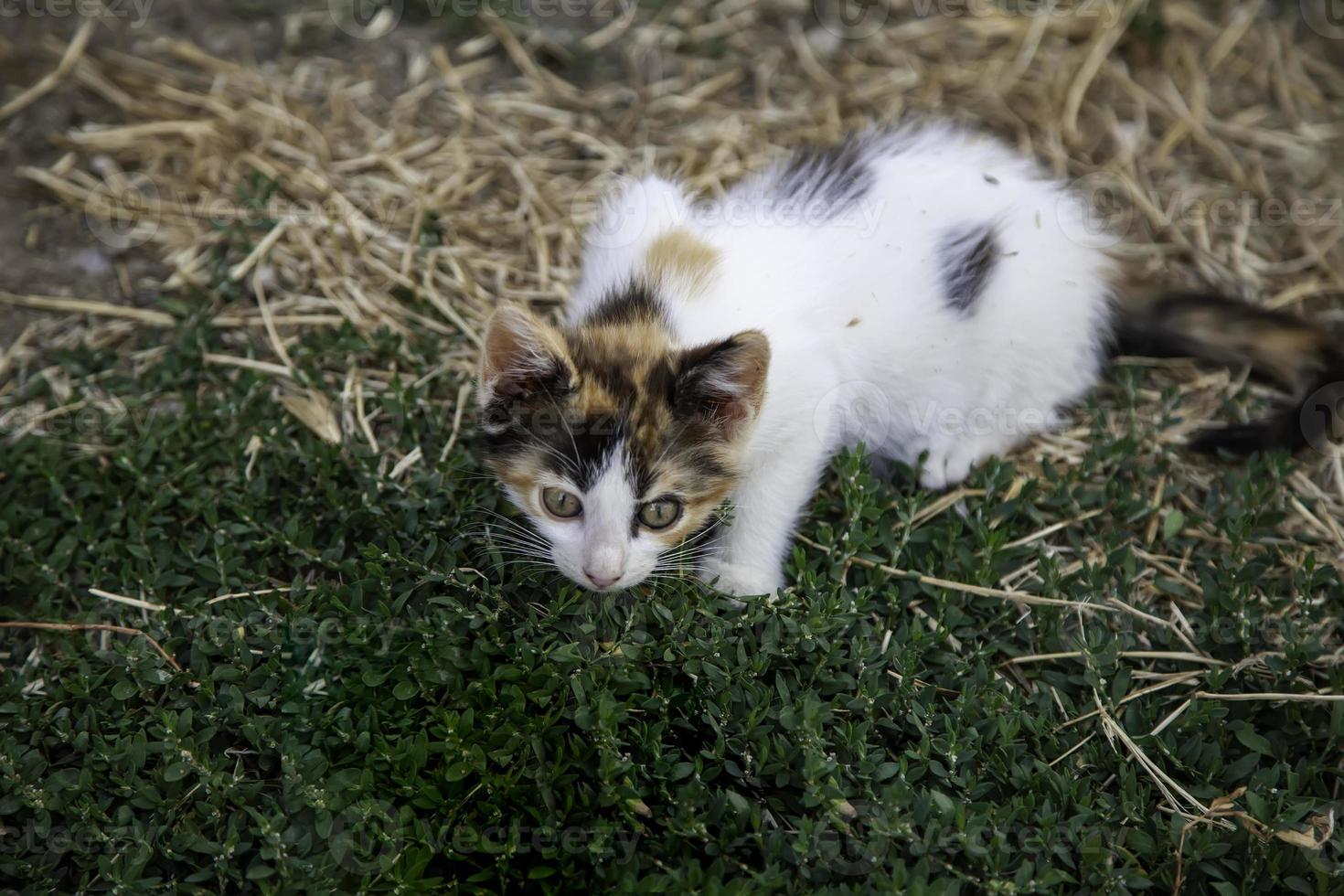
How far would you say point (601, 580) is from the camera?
7.17 feet

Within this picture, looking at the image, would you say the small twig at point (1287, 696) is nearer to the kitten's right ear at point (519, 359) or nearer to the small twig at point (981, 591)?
the small twig at point (981, 591)

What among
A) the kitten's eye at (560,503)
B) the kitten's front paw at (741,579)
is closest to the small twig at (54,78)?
the kitten's eye at (560,503)

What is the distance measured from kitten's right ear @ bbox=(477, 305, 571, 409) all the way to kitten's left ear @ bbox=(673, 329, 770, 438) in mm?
257

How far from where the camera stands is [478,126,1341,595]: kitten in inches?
88.3

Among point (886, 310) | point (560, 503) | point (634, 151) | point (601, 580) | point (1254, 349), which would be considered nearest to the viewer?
point (601, 580)

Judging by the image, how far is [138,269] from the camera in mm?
3443

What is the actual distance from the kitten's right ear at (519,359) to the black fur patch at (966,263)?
3.65 ft

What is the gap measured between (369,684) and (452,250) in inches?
65.6

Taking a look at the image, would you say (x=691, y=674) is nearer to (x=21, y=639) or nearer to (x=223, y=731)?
(x=223, y=731)

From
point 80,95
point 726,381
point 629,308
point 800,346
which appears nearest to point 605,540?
point 726,381

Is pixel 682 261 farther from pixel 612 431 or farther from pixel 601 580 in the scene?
pixel 601 580

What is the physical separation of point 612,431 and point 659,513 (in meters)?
0.23

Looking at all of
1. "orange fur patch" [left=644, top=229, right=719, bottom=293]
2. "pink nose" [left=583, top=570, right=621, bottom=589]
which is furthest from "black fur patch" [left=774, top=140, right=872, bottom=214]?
"pink nose" [left=583, top=570, right=621, bottom=589]

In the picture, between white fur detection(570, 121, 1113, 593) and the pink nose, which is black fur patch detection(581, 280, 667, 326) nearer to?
white fur detection(570, 121, 1113, 593)
